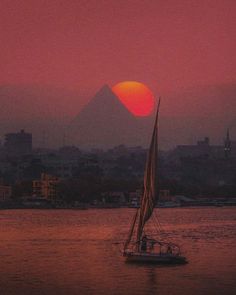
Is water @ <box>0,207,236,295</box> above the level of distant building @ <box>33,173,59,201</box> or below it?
below

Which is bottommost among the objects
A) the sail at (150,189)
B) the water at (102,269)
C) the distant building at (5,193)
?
the water at (102,269)

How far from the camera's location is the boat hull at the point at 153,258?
97.2 ft

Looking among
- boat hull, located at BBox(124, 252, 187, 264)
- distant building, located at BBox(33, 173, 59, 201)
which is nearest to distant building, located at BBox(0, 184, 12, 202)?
distant building, located at BBox(33, 173, 59, 201)

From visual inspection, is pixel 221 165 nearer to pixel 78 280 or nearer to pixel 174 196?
pixel 174 196

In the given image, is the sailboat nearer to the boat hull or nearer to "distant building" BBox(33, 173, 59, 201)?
the boat hull

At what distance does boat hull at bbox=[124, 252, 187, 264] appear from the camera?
29.6m

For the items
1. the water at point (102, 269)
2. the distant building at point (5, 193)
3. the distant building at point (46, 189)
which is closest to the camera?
the water at point (102, 269)

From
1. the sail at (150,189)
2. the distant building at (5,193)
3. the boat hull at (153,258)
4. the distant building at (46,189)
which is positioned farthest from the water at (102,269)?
the distant building at (5,193)

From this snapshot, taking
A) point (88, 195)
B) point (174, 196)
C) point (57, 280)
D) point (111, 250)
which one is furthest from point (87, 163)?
point (57, 280)

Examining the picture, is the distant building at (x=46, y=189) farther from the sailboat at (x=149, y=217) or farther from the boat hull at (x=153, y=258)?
the boat hull at (x=153, y=258)

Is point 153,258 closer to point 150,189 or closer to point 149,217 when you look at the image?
point 149,217

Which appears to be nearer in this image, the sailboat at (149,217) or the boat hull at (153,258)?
the boat hull at (153,258)

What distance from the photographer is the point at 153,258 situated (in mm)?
29625

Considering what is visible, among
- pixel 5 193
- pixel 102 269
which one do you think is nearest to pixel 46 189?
pixel 5 193
